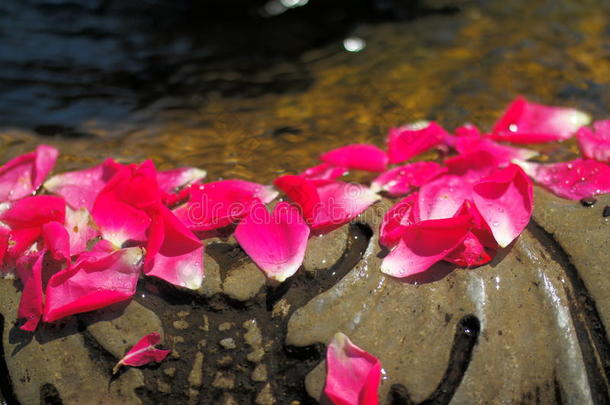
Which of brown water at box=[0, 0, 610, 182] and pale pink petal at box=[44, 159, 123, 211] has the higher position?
pale pink petal at box=[44, 159, 123, 211]

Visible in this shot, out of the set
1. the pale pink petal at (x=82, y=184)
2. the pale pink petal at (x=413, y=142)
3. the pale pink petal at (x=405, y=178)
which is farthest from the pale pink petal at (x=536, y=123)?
the pale pink petal at (x=82, y=184)

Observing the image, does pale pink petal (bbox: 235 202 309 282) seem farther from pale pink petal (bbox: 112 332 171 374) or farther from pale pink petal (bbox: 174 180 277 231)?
pale pink petal (bbox: 112 332 171 374)

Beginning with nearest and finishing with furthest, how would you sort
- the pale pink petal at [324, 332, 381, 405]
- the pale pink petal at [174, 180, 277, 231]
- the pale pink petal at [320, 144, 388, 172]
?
the pale pink petal at [324, 332, 381, 405] → the pale pink petal at [174, 180, 277, 231] → the pale pink petal at [320, 144, 388, 172]

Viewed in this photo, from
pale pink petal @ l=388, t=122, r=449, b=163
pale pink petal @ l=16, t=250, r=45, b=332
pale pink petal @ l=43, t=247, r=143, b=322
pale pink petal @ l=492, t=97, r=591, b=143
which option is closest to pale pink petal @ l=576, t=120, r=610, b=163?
pale pink petal @ l=492, t=97, r=591, b=143

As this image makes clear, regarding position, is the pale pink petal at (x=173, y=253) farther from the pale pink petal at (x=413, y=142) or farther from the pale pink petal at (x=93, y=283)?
the pale pink petal at (x=413, y=142)

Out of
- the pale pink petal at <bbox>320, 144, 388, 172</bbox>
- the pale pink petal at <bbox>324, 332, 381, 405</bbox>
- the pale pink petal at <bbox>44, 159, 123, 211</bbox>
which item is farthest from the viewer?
the pale pink petal at <bbox>320, 144, 388, 172</bbox>

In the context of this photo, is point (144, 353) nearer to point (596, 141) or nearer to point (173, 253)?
point (173, 253)

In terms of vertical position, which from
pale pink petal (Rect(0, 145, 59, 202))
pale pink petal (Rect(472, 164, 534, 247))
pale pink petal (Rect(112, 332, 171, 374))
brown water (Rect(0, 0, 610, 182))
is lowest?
brown water (Rect(0, 0, 610, 182))

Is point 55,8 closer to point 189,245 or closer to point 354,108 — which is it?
point 354,108
